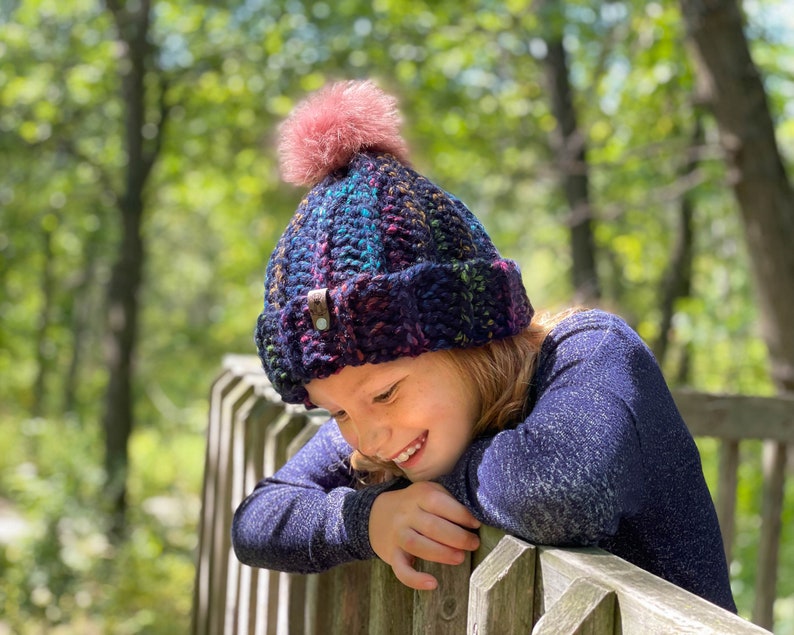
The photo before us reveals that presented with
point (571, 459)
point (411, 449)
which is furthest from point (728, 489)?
point (571, 459)

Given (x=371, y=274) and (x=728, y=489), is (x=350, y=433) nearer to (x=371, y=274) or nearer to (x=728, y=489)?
(x=371, y=274)

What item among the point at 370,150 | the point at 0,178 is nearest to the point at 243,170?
the point at 0,178

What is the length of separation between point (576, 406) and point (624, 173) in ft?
29.7

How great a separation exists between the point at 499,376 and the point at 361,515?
12.9 inches

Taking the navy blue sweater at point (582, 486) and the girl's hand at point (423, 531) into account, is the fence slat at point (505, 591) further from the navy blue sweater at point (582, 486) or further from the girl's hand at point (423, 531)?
the girl's hand at point (423, 531)

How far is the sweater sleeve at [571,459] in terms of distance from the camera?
1250mm

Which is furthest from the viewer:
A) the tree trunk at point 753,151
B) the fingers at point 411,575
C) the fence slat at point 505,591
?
the tree trunk at point 753,151

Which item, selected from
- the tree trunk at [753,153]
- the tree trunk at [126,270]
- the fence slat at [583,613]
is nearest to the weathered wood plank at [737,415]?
the tree trunk at [753,153]

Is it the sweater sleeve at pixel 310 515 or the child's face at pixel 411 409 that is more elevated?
the child's face at pixel 411 409

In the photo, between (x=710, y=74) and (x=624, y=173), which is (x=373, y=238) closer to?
(x=710, y=74)

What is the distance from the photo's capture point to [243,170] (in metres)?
10.7

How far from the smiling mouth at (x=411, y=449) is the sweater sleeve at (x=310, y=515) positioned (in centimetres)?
9

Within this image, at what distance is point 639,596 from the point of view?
39.6 inches

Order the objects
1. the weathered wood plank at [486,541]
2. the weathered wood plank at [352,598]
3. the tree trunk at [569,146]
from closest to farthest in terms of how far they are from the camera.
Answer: the weathered wood plank at [486,541] < the weathered wood plank at [352,598] < the tree trunk at [569,146]
